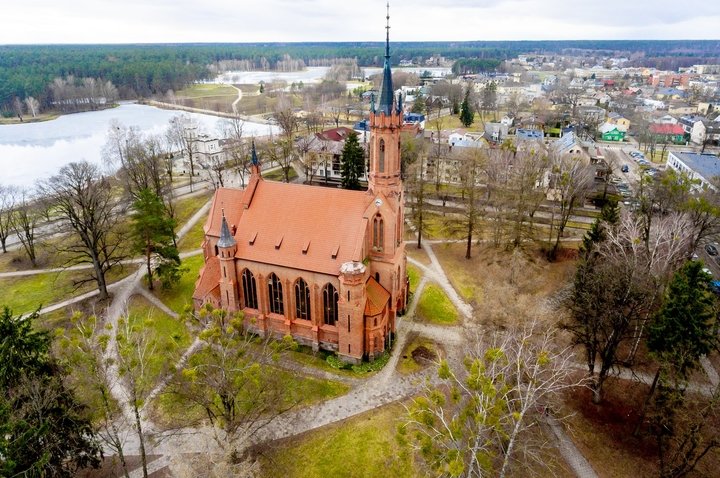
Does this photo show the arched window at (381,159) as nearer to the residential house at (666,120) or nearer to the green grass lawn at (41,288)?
the green grass lawn at (41,288)

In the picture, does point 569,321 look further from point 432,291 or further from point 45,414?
point 45,414

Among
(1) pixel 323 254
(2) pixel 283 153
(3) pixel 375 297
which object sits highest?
(2) pixel 283 153

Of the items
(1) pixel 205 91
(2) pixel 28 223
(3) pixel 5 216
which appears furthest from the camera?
(1) pixel 205 91

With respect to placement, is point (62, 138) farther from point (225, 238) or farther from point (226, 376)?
point (226, 376)

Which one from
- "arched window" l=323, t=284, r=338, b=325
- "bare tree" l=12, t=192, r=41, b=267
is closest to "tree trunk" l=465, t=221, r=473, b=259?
"arched window" l=323, t=284, r=338, b=325

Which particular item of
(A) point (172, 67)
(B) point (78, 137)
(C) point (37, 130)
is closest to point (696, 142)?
(B) point (78, 137)

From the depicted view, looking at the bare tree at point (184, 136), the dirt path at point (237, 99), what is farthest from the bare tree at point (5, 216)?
the dirt path at point (237, 99)

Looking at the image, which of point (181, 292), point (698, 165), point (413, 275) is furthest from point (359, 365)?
point (698, 165)
